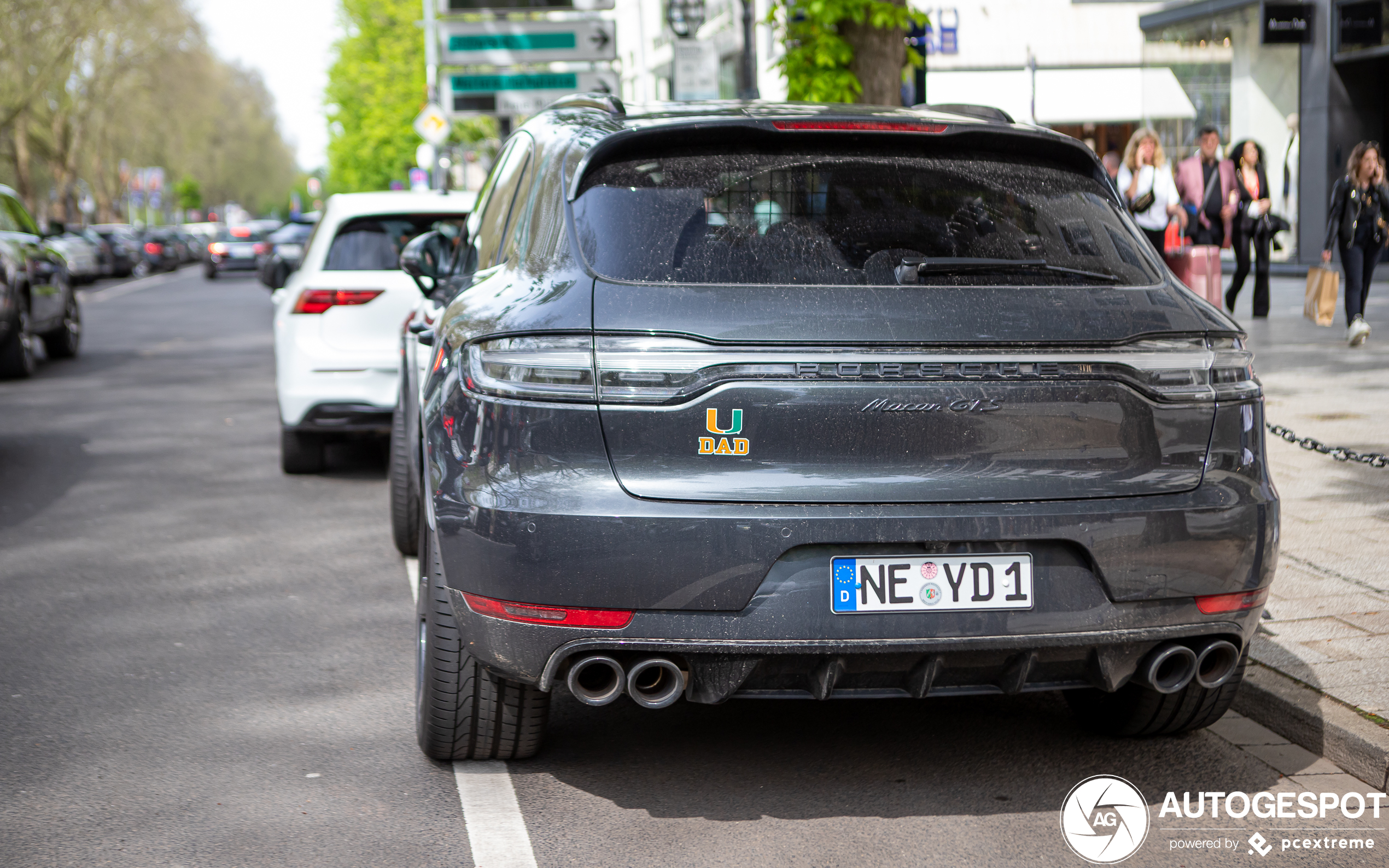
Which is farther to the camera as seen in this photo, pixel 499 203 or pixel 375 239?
pixel 375 239

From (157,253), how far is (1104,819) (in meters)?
61.0

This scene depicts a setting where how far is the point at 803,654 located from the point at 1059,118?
1274 inches

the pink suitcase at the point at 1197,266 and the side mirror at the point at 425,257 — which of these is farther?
the pink suitcase at the point at 1197,266

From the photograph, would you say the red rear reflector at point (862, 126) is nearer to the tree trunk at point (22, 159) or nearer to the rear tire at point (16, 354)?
the rear tire at point (16, 354)

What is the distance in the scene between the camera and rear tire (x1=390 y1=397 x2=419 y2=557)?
6.79 m

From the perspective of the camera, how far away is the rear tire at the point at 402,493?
22.3ft

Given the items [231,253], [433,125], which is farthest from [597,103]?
[231,253]

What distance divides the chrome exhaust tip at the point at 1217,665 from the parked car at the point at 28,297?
1360cm

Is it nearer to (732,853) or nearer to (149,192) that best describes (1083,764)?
(732,853)

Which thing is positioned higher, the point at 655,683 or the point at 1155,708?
the point at 655,683

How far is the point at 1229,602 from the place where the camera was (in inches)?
144

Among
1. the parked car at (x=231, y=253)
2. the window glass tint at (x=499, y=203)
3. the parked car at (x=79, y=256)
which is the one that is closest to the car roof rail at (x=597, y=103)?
the window glass tint at (x=499, y=203)

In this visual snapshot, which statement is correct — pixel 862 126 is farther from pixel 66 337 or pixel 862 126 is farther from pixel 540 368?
pixel 66 337

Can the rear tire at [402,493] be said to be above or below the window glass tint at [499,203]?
below
